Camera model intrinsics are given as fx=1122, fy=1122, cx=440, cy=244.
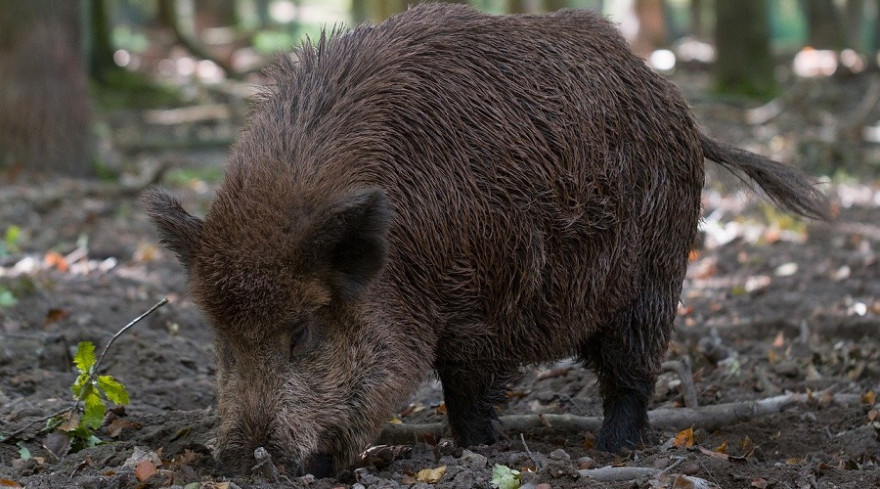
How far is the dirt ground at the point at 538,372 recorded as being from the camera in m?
4.71

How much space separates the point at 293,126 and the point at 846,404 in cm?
330

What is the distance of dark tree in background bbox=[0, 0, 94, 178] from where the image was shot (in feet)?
38.0

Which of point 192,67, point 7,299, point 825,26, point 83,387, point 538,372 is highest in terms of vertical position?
point 192,67

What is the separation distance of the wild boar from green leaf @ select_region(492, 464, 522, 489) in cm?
58

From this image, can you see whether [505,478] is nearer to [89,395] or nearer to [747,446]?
[747,446]

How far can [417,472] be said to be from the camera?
4.78m

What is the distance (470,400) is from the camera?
5328 mm

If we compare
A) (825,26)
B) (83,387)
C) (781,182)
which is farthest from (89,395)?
(825,26)

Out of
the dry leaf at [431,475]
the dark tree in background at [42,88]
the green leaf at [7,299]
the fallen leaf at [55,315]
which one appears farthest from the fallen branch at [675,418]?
the dark tree in background at [42,88]

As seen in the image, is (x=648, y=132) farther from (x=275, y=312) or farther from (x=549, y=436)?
(x=275, y=312)

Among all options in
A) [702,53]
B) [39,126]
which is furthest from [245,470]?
[702,53]

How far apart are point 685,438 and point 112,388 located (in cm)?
275

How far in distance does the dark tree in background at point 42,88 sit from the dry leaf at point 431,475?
8346mm

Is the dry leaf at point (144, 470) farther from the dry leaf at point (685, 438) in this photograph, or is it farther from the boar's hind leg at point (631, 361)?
the dry leaf at point (685, 438)
